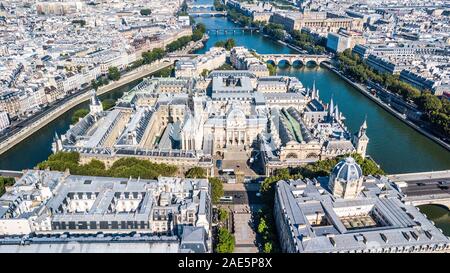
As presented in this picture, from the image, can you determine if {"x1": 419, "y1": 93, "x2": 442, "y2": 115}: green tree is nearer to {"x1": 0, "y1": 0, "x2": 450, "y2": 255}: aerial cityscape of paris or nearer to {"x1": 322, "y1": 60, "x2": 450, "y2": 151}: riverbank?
{"x1": 0, "y1": 0, "x2": 450, "y2": 255}: aerial cityscape of paris

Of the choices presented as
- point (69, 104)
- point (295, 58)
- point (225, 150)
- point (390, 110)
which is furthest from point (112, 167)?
point (295, 58)

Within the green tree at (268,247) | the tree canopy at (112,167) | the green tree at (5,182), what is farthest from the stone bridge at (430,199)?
Result: the green tree at (5,182)

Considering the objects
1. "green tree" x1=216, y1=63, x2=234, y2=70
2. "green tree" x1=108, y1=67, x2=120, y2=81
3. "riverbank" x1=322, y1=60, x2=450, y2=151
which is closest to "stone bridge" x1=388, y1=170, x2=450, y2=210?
"riverbank" x1=322, y1=60, x2=450, y2=151

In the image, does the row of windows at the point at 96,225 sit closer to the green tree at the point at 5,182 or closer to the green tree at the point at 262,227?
the green tree at the point at 262,227

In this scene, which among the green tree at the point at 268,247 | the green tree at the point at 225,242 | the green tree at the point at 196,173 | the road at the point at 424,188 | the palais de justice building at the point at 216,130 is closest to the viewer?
the green tree at the point at 225,242

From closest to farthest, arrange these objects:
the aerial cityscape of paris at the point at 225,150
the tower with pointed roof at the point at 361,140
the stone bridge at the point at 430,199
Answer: the aerial cityscape of paris at the point at 225,150, the stone bridge at the point at 430,199, the tower with pointed roof at the point at 361,140

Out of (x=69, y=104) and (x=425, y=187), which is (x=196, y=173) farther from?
(x=69, y=104)
